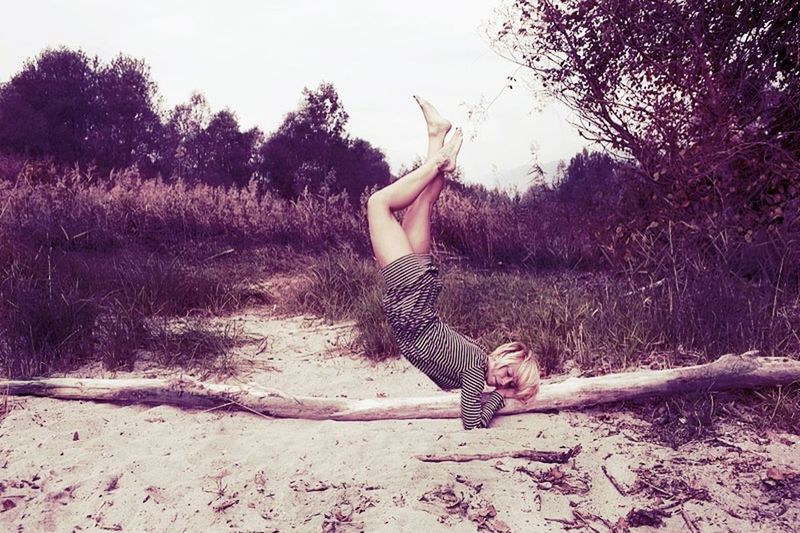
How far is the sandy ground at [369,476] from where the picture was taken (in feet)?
9.40

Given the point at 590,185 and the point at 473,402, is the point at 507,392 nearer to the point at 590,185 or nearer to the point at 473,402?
the point at 473,402

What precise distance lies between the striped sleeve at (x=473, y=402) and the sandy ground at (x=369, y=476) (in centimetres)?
7

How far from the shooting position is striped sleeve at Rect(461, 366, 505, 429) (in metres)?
3.51

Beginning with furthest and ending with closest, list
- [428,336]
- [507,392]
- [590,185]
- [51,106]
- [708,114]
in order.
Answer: [51,106] < [590,185] < [708,114] < [507,392] < [428,336]

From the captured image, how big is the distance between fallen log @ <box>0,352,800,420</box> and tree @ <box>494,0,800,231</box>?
2.12 m

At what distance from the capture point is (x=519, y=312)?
5078 millimetres

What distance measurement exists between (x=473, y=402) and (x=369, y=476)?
2.47 ft

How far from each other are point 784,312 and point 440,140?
2.55 meters

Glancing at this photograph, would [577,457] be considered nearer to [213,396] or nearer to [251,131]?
[213,396]

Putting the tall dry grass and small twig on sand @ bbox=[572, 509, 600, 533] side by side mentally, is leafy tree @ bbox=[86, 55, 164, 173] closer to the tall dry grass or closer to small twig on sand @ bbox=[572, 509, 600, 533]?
the tall dry grass

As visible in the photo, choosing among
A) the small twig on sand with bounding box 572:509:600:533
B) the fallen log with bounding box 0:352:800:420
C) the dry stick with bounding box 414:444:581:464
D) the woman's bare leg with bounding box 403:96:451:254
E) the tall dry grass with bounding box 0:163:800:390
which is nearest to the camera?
the small twig on sand with bounding box 572:509:600:533

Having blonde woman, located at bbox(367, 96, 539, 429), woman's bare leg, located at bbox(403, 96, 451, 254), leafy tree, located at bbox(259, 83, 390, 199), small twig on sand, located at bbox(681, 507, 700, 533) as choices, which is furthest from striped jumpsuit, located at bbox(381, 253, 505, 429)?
leafy tree, located at bbox(259, 83, 390, 199)

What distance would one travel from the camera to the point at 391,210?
3516 millimetres

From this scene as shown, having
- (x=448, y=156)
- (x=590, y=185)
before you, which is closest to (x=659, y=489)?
(x=448, y=156)
